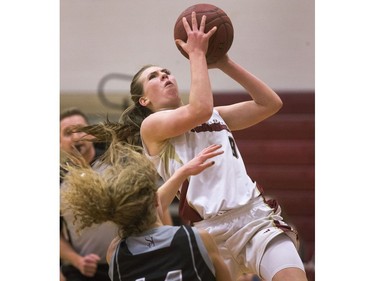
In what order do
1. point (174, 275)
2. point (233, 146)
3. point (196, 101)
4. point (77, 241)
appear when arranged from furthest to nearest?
point (77, 241) < point (233, 146) < point (196, 101) < point (174, 275)

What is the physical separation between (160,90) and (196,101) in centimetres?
23

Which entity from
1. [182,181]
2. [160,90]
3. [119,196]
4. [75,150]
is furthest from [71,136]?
[119,196]

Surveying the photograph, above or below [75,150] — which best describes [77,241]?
below

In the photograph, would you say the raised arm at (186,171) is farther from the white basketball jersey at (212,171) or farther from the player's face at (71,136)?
the player's face at (71,136)

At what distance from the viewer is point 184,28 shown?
99.8 inches

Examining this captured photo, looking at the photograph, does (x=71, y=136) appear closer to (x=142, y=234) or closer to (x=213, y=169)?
(x=213, y=169)

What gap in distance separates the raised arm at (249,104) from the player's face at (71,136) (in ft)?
1.70

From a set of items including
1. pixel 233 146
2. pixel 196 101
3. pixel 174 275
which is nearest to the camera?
pixel 174 275

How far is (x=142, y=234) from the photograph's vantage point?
7.22ft
